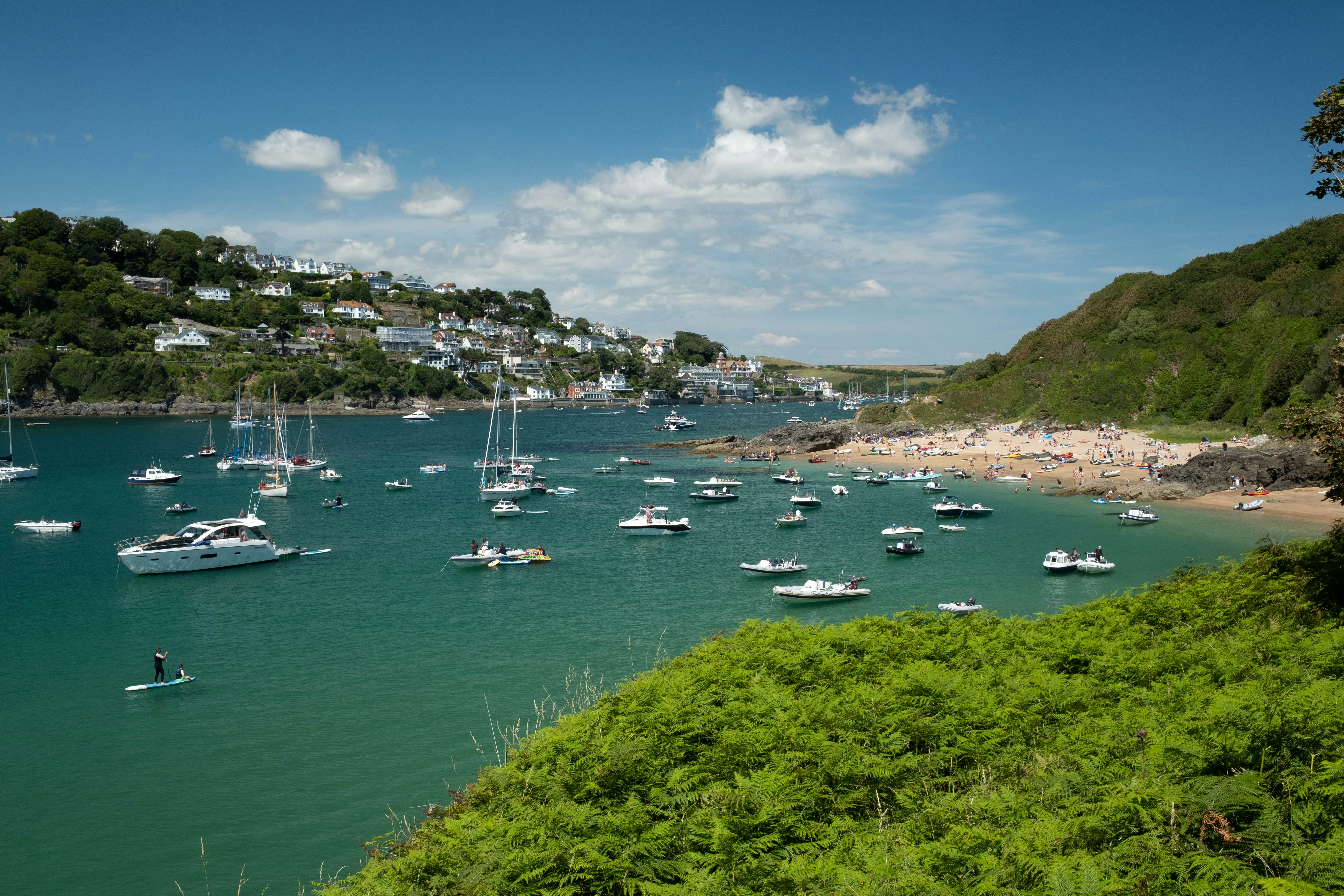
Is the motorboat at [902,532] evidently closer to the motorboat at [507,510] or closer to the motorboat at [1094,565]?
the motorboat at [1094,565]

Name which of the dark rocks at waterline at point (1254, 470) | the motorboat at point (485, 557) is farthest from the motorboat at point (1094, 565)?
the motorboat at point (485, 557)

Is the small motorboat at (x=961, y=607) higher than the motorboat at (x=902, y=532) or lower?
lower

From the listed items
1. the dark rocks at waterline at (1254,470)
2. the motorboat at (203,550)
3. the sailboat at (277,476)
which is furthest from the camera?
the sailboat at (277,476)

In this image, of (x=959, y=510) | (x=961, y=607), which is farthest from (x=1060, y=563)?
(x=959, y=510)

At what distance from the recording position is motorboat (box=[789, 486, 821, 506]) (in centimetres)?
6334

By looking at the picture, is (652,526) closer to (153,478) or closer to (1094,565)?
(1094,565)

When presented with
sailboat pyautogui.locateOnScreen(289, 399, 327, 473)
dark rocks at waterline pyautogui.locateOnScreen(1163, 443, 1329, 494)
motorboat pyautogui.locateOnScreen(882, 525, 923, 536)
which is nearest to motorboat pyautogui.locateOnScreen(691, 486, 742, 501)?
motorboat pyautogui.locateOnScreen(882, 525, 923, 536)

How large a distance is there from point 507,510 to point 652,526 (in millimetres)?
13385

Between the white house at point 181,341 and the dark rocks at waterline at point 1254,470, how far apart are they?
630 ft

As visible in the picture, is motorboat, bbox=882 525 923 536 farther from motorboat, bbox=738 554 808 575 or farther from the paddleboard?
the paddleboard

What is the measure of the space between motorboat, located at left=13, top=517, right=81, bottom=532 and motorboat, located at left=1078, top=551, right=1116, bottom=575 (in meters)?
62.2

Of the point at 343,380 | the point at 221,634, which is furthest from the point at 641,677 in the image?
the point at 343,380

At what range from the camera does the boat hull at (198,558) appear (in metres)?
43.4

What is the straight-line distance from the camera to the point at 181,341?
185 meters
